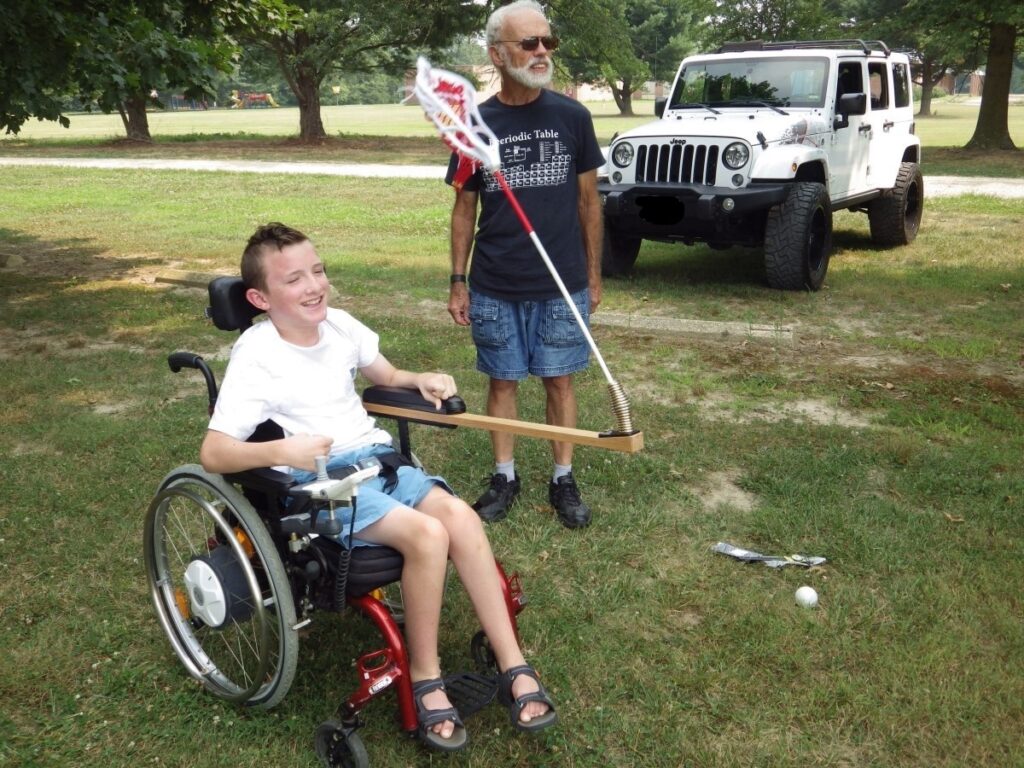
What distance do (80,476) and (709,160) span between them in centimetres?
570

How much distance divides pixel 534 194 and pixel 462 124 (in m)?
0.72

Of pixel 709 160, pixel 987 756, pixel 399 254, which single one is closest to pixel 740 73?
pixel 709 160

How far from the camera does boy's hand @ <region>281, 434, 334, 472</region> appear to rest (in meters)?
2.63

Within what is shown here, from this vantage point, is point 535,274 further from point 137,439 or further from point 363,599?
point 137,439

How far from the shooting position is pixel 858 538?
392cm

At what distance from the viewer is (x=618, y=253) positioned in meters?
9.07

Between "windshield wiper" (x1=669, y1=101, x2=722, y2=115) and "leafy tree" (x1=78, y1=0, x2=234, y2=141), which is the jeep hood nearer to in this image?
"windshield wiper" (x1=669, y1=101, x2=722, y2=115)

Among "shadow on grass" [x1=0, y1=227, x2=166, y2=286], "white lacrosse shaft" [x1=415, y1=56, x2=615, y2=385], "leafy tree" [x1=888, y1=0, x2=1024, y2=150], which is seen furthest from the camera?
"leafy tree" [x1=888, y1=0, x2=1024, y2=150]

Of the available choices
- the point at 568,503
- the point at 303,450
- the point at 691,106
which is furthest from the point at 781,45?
the point at 303,450

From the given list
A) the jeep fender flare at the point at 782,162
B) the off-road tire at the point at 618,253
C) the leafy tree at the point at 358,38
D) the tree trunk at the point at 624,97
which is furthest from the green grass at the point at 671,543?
the tree trunk at the point at 624,97

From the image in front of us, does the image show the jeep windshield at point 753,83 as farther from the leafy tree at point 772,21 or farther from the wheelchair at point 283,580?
the leafy tree at point 772,21

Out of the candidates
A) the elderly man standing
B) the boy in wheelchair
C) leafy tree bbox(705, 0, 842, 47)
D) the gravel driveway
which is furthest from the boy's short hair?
leafy tree bbox(705, 0, 842, 47)

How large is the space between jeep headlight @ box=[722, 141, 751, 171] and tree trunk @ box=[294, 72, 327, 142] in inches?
863

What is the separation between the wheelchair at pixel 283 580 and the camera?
262 centimetres
